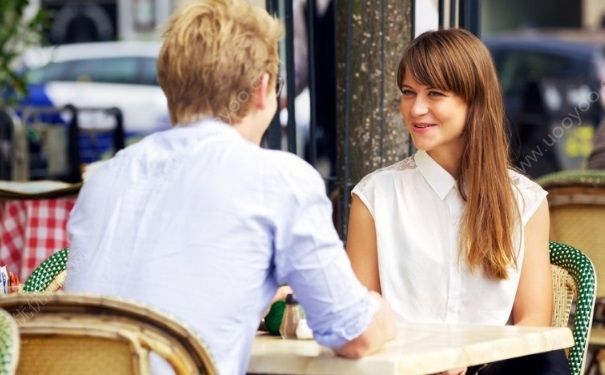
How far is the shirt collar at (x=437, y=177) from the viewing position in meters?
3.36

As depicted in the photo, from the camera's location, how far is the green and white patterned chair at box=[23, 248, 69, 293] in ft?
11.0

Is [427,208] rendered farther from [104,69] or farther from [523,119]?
[104,69]

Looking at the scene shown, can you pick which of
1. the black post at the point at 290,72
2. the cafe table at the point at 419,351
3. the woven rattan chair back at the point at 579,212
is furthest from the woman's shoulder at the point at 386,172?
Answer: the woven rattan chair back at the point at 579,212

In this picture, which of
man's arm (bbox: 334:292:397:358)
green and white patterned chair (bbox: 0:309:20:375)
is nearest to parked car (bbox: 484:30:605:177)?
man's arm (bbox: 334:292:397:358)

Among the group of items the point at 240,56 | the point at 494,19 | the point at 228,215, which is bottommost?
the point at 494,19

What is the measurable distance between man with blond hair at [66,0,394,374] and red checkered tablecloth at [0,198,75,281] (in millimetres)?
2627

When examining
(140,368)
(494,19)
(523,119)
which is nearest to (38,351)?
(140,368)

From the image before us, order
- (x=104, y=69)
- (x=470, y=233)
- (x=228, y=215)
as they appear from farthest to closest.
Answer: (x=104, y=69), (x=470, y=233), (x=228, y=215)

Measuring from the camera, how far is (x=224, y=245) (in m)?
2.38

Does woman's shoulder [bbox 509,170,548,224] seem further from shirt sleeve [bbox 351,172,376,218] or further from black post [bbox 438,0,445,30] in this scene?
black post [bbox 438,0,445,30]

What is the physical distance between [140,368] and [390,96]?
2259mm

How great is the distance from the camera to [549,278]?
3.30 m

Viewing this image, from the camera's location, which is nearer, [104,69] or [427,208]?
[427,208]

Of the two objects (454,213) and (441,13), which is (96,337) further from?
(441,13)
